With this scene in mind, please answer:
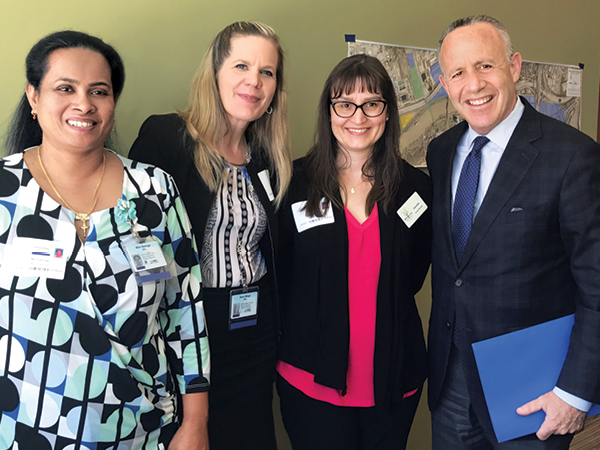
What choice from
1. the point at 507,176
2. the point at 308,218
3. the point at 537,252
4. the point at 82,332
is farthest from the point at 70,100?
the point at 537,252

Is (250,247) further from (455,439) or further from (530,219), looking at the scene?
(455,439)

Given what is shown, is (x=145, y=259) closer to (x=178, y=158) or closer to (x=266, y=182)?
(x=178, y=158)

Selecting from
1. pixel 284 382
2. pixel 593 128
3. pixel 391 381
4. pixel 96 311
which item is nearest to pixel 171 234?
pixel 96 311

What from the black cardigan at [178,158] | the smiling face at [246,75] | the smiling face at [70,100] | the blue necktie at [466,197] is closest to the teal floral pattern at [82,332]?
the smiling face at [70,100]

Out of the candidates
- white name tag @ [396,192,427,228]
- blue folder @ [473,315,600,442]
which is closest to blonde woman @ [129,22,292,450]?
white name tag @ [396,192,427,228]

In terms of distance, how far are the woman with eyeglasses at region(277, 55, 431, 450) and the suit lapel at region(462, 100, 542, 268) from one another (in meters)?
0.31

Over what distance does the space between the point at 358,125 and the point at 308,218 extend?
42cm

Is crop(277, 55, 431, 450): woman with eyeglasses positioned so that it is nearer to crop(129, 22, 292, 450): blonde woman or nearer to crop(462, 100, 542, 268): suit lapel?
crop(129, 22, 292, 450): blonde woman

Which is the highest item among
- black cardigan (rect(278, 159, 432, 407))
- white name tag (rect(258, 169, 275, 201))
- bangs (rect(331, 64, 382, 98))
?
bangs (rect(331, 64, 382, 98))

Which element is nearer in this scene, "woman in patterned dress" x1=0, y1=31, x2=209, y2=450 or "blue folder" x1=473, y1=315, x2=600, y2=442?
"woman in patterned dress" x1=0, y1=31, x2=209, y2=450

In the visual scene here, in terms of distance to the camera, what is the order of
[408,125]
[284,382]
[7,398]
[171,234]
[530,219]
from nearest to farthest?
[7,398] → [171,234] → [530,219] → [284,382] → [408,125]

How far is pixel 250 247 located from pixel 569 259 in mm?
1169

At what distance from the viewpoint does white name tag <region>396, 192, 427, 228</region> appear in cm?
189

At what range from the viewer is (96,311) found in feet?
4.00
